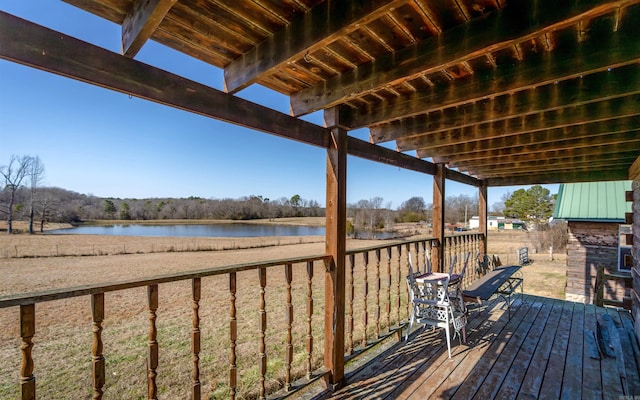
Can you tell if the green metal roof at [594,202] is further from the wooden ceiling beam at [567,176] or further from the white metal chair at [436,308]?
the white metal chair at [436,308]

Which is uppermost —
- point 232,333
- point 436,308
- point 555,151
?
point 555,151

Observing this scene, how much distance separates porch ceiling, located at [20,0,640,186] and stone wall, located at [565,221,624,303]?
19.6ft

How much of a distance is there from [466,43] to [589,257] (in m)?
8.30

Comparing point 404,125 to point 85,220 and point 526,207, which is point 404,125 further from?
point 85,220

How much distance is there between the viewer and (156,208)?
38.5 meters

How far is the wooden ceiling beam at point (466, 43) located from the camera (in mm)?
1117

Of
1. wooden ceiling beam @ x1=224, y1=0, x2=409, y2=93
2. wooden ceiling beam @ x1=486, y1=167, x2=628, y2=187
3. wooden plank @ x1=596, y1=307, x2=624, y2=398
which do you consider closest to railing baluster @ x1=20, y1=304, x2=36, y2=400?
wooden ceiling beam @ x1=224, y1=0, x2=409, y2=93

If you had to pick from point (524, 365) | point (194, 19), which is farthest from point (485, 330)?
point (194, 19)

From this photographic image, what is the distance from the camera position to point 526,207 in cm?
2636

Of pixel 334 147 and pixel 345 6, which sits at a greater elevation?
pixel 345 6

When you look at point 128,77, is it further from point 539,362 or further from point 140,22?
point 539,362

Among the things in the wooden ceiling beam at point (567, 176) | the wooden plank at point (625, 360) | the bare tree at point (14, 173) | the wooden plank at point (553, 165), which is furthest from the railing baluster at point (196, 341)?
the bare tree at point (14, 173)

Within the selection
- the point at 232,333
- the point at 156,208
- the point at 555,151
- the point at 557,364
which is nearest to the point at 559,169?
the point at 555,151

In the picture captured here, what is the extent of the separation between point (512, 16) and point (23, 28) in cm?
202
